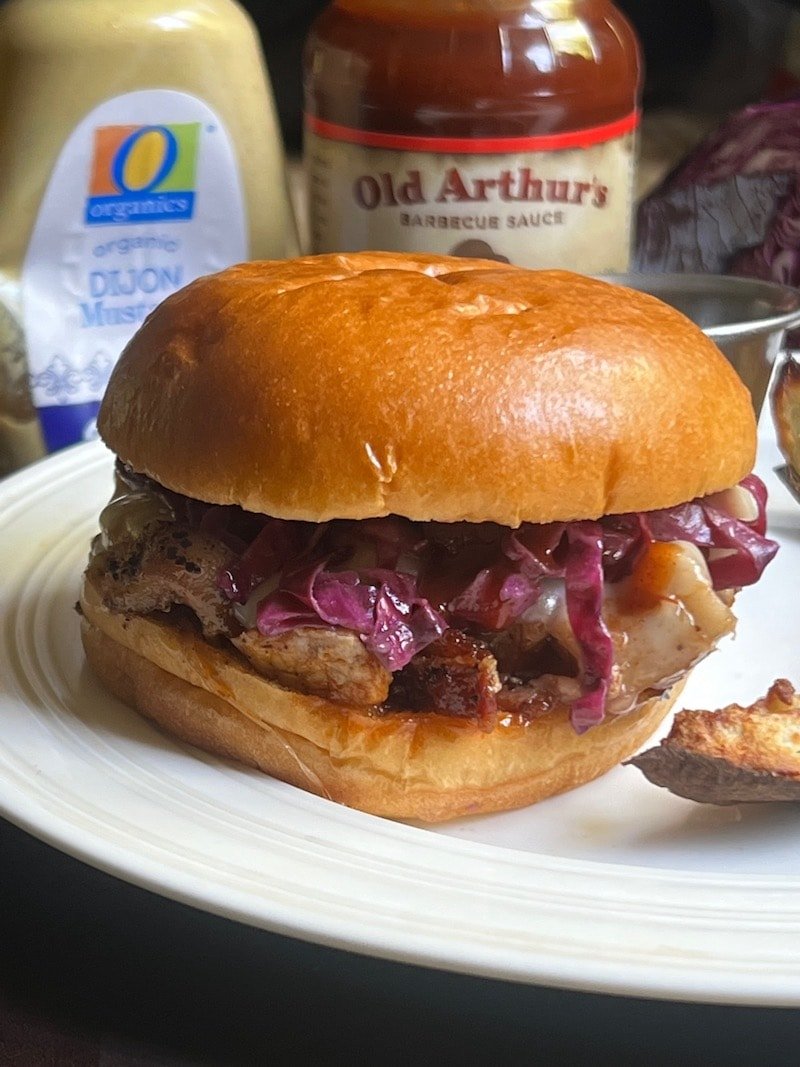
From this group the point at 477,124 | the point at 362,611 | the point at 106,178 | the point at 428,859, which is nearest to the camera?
the point at 428,859

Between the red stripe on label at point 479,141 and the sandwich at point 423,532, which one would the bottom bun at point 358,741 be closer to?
the sandwich at point 423,532

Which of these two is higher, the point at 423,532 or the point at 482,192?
the point at 482,192

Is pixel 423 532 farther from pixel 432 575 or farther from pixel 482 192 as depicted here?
pixel 482 192

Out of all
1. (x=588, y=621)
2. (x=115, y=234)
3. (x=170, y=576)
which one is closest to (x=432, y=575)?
(x=588, y=621)

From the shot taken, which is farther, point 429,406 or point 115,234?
point 115,234

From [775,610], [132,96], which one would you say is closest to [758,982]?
[775,610]

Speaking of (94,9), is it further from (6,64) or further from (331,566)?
(331,566)
